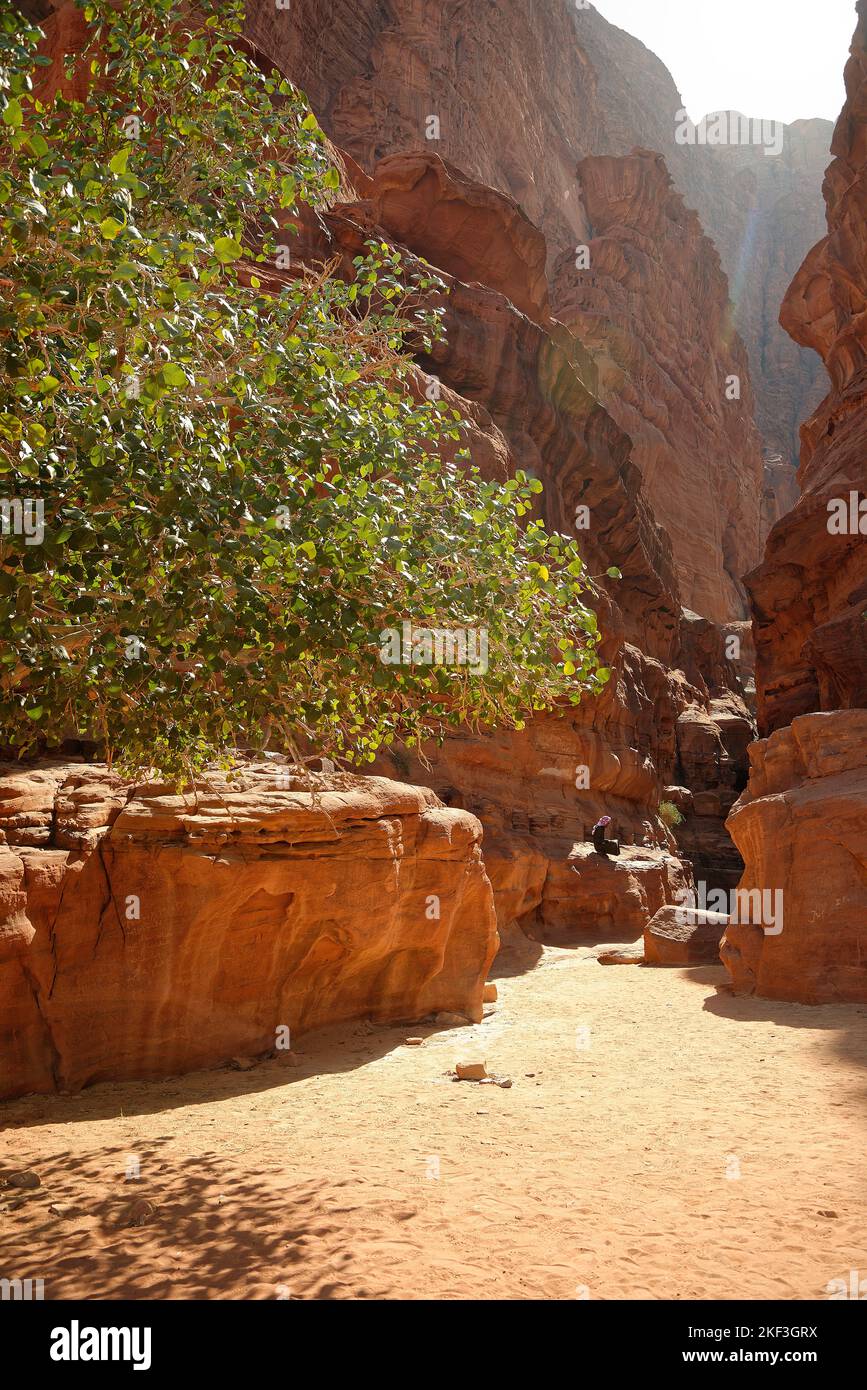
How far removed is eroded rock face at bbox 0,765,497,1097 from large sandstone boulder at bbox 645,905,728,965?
28.1 ft

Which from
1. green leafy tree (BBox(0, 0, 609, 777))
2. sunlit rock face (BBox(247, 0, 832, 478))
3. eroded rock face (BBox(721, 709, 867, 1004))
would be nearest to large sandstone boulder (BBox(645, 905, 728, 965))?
eroded rock face (BBox(721, 709, 867, 1004))

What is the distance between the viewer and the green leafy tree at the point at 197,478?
5.22 metres

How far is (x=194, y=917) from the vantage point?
11.3 metres

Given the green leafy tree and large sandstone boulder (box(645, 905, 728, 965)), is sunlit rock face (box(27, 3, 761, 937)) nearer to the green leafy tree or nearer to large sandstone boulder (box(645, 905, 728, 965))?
large sandstone boulder (box(645, 905, 728, 965))

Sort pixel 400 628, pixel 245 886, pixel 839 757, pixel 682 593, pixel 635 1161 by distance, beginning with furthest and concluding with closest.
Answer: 1. pixel 682 593
2. pixel 839 757
3. pixel 245 886
4. pixel 635 1161
5. pixel 400 628

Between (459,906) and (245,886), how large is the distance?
4.63 metres

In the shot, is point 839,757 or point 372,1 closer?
point 839,757

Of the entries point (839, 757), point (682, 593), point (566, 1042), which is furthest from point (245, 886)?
point (682, 593)

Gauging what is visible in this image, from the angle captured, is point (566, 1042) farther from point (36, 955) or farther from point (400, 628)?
point (400, 628)

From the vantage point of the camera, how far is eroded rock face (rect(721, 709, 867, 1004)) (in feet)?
46.8

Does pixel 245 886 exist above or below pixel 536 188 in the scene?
below

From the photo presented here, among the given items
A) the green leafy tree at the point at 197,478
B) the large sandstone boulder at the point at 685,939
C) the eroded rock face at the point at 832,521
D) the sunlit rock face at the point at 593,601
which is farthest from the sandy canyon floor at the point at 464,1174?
the eroded rock face at the point at 832,521

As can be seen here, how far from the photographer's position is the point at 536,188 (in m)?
67.9

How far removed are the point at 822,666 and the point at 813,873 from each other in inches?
461
